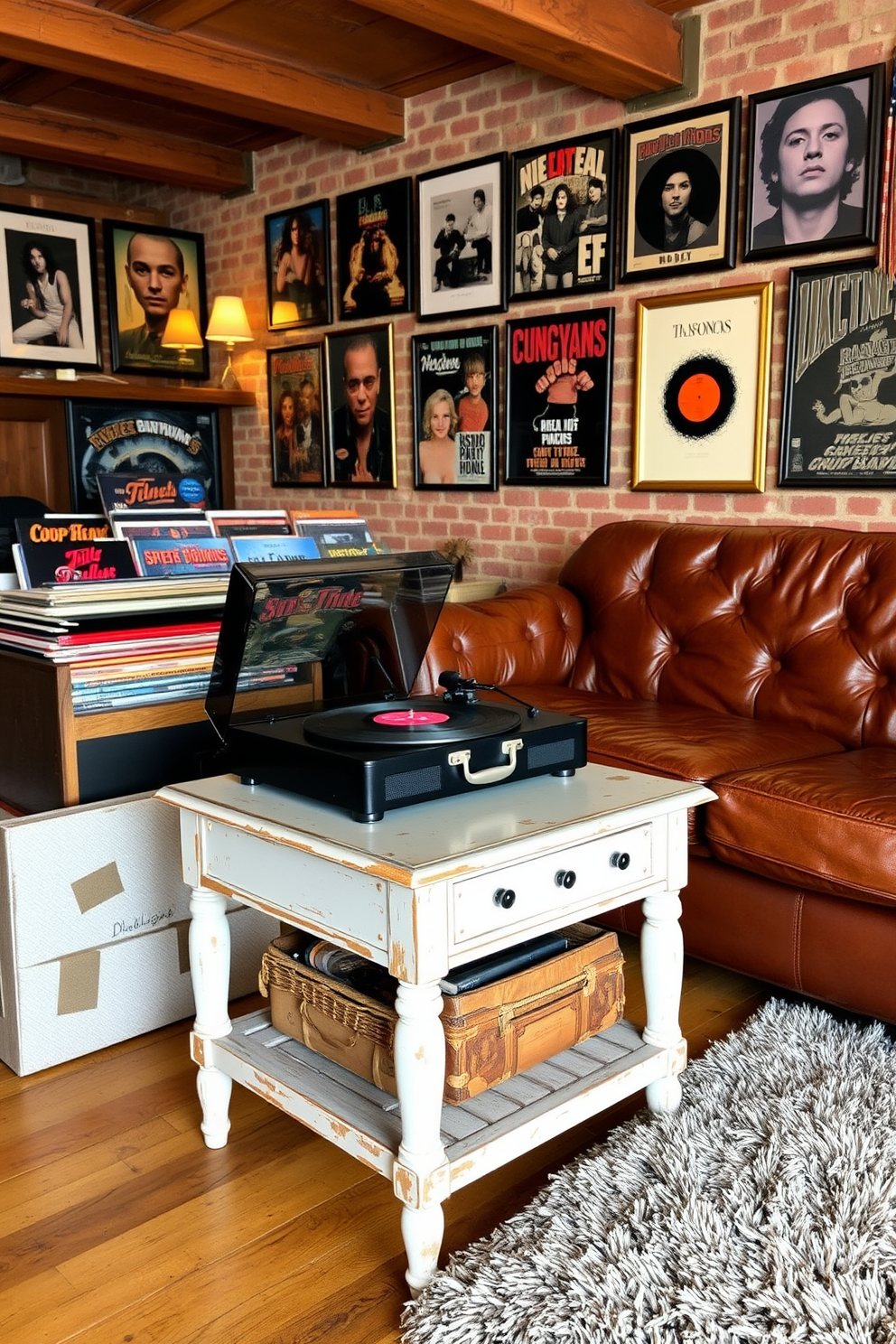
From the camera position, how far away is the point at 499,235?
3.95 m

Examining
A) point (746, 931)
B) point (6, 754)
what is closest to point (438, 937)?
point (746, 931)

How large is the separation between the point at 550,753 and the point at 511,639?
147 cm

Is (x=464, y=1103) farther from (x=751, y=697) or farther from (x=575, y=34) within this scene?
(x=575, y=34)

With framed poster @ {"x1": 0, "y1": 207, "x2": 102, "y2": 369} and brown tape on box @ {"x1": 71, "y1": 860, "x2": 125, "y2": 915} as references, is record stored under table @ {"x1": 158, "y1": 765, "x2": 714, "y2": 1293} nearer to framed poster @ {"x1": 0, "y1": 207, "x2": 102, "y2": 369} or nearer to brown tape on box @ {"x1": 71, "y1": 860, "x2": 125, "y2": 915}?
brown tape on box @ {"x1": 71, "y1": 860, "x2": 125, "y2": 915}

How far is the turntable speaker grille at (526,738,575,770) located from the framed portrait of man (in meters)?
3.40

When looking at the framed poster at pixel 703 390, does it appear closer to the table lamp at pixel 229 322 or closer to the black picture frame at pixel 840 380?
the black picture frame at pixel 840 380

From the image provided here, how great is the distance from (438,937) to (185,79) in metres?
3.58

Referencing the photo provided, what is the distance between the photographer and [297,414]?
505 cm

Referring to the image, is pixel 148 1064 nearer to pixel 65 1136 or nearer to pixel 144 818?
pixel 65 1136

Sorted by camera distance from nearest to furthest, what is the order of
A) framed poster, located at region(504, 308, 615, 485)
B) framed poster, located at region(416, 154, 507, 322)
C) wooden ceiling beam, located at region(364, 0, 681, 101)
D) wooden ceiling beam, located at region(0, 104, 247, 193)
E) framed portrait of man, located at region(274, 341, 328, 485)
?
wooden ceiling beam, located at region(364, 0, 681, 101) → framed poster, located at region(504, 308, 615, 485) → framed poster, located at region(416, 154, 507, 322) → wooden ceiling beam, located at region(0, 104, 247, 193) → framed portrait of man, located at region(274, 341, 328, 485)

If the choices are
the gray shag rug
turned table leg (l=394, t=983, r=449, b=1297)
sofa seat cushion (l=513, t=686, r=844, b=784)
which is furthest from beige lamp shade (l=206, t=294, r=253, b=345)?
turned table leg (l=394, t=983, r=449, b=1297)

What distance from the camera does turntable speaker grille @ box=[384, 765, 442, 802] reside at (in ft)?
4.98

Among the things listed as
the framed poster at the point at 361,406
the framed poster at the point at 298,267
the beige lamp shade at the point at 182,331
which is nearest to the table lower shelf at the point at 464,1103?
the framed poster at the point at 361,406

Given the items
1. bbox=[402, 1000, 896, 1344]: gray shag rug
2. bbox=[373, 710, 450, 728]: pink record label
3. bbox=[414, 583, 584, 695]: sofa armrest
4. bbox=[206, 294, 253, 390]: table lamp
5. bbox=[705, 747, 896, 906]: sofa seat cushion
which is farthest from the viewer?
bbox=[206, 294, 253, 390]: table lamp
